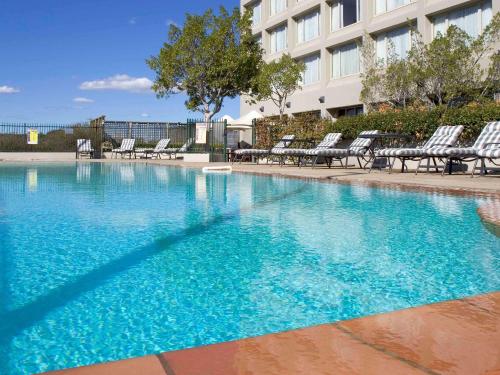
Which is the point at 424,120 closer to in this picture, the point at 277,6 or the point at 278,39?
the point at 278,39

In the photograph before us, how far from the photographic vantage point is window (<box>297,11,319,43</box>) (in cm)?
2616

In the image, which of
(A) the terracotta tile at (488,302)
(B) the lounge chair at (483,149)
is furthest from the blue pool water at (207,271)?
(B) the lounge chair at (483,149)

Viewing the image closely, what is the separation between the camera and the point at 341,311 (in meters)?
2.50

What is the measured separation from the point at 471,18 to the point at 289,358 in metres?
19.1

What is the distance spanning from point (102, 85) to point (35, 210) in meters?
90.8

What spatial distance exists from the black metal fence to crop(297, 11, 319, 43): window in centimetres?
807

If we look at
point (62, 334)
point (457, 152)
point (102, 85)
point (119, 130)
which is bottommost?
point (62, 334)

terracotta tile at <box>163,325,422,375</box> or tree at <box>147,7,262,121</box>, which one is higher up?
tree at <box>147,7,262,121</box>

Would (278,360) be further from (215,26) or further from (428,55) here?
(215,26)

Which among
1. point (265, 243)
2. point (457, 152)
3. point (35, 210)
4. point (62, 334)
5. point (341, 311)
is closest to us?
point (62, 334)

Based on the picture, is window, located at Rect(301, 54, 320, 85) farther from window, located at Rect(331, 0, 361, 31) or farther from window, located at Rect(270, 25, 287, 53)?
window, located at Rect(270, 25, 287, 53)

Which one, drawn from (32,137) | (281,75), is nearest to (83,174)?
(281,75)

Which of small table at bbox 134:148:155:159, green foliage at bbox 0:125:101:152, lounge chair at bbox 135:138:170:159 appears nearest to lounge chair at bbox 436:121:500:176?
lounge chair at bbox 135:138:170:159

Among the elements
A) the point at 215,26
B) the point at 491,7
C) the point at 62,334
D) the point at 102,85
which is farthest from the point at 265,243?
the point at 102,85
